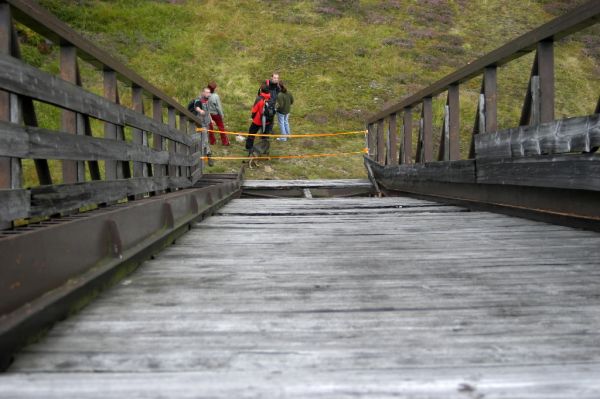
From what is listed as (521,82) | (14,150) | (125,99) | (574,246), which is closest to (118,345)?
(14,150)

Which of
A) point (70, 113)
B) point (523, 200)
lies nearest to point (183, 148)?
point (70, 113)

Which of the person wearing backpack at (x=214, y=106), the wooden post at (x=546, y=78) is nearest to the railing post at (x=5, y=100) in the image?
the wooden post at (x=546, y=78)

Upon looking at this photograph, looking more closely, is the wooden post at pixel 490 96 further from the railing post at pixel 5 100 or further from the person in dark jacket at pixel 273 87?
the person in dark jacket at pixel 273 87

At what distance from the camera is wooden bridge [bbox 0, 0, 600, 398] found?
1747 mm

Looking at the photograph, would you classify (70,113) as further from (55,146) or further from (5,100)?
(5,100)

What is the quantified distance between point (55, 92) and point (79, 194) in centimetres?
64

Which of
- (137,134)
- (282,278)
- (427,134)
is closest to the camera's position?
(282,278)

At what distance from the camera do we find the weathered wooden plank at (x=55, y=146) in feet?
9.20

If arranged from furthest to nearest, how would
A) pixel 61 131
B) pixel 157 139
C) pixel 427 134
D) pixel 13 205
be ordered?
pixel 427 134 < pixel 157 139 < pixel 61 131 < pixel 13 205

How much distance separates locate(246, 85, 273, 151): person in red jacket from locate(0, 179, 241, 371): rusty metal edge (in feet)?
44.1

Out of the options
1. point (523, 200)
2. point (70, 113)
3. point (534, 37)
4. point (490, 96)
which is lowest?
point (523, 200)

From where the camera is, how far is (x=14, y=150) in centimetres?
284

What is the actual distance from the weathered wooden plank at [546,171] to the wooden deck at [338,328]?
405 mm

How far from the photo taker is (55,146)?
3312mm
